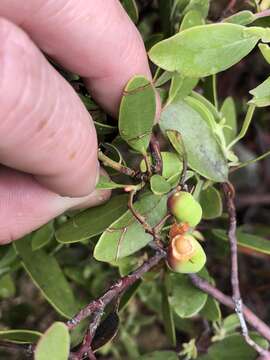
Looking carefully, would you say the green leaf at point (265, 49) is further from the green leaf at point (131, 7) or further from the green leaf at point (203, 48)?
the green leaf at point (131, 7)

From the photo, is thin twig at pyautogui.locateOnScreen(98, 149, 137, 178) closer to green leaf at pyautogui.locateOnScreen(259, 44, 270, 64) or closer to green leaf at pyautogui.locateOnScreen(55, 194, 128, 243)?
green leaf at pyautogui.locateOnScreen(55, 194, 128, 243)

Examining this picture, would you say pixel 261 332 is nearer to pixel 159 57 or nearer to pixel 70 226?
pixel 70 226

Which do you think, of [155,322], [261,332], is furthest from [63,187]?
[155,322]

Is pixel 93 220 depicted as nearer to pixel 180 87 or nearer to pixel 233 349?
pixel 180 87

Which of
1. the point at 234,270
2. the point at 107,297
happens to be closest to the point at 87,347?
the point at 107,297

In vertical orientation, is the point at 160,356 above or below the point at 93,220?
below

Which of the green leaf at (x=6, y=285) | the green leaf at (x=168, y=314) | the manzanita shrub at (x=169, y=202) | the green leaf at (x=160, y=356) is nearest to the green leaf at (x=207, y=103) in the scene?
the manzanita shrub at (x=169, y=202)
